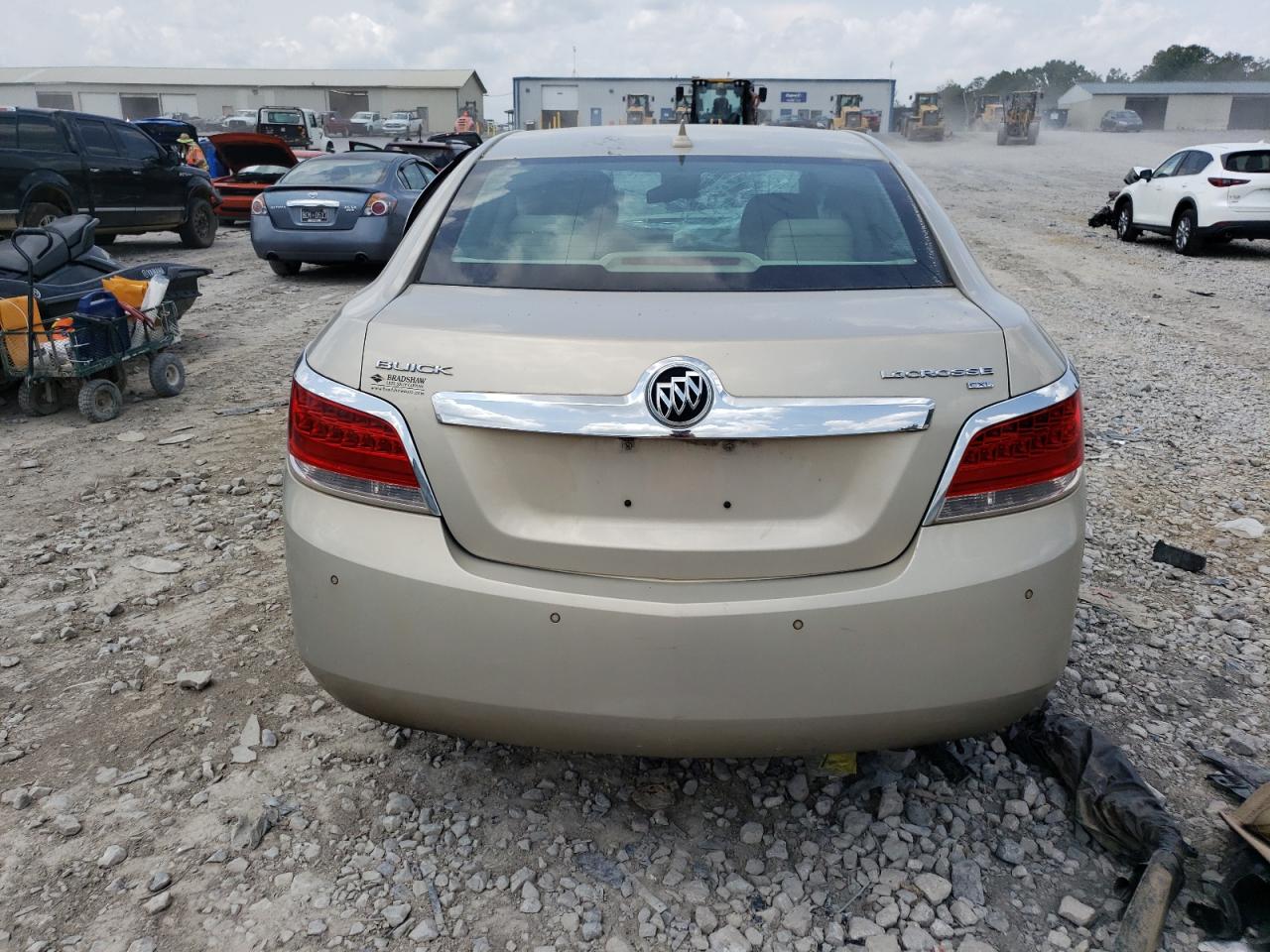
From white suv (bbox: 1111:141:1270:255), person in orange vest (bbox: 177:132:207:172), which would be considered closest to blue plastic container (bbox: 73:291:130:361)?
white suv (bbox: 1111:141:1270:255)

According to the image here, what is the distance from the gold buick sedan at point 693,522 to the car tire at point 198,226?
46.5 ft

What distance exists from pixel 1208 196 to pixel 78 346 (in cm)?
1434

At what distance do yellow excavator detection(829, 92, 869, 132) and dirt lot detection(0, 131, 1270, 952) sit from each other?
169 ft

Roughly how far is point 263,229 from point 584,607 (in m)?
10.9

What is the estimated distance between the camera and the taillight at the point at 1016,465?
207 centimetres

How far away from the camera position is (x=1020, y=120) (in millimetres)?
51438

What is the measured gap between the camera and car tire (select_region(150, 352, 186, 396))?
6730 millimetres

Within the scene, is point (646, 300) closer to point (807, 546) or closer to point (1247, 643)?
point (807, 546)

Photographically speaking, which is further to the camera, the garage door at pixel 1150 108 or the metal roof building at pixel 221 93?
the garage door at pixel 1150 108

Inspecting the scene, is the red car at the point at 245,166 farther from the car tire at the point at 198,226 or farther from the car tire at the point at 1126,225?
the car tire at the point at 1126,225

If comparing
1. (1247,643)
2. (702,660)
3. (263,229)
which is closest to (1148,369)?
(1247,643)

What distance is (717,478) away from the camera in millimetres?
2049

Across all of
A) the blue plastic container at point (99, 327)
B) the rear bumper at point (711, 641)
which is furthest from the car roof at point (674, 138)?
the blue plastic container at point (99, 327)

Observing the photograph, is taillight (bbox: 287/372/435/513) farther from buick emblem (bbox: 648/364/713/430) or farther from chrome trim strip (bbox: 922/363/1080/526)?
chrome trim strip (bbox: 922/363/1080/526)
